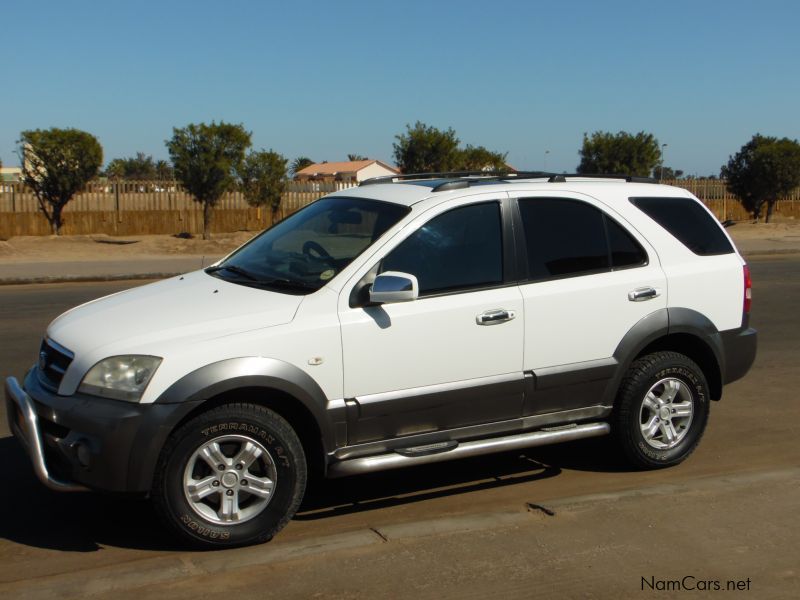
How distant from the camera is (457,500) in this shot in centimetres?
546

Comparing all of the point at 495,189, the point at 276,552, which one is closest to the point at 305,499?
the point at 276,552

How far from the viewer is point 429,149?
1196 inches

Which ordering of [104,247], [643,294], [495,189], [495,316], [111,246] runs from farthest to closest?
[111,246]
[104,247]
[643,294]
[495,189]
[495,316]

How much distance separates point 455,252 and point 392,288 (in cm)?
62

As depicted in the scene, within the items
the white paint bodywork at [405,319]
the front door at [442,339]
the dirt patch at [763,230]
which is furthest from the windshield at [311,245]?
the dirt patch at [763,230]

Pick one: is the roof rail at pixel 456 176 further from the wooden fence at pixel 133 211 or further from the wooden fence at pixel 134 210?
the wooden fence at pixel 134 210

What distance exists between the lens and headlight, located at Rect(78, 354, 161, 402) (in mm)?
4426

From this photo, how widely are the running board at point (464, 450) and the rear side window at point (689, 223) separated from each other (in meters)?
1.35

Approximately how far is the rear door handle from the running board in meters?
0.79

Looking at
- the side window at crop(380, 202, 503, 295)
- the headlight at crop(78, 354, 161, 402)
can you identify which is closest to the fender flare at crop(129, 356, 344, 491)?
the headlight at crop(78, 354, 161, 402)

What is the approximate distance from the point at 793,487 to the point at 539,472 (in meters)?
1.50

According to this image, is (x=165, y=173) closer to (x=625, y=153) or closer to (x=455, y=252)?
(x=625, y=153)

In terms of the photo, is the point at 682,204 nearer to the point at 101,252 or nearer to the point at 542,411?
the point at 542,411

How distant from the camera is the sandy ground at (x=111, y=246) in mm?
22156
